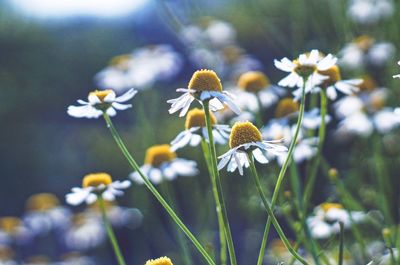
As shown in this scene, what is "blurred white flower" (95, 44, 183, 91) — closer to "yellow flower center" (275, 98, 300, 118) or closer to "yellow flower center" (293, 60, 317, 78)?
"yellow flower center" (275, 98, 300, 118)

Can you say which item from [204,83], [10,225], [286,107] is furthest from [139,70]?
[204,83]

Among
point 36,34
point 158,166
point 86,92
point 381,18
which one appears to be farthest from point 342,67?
point 36,34

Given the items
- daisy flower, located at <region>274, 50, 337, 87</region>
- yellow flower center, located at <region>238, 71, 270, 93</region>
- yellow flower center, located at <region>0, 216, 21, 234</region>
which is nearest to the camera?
daisy flower, located at <region>274, 50, 337, 87</region>

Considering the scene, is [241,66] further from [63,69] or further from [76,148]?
[63,69]

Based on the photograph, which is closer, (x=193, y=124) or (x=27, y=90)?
(x=193, y=124)

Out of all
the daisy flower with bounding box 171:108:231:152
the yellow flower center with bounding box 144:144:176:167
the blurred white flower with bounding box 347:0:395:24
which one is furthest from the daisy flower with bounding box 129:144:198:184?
the blurred white flower with bounding box 347:0:395:24
